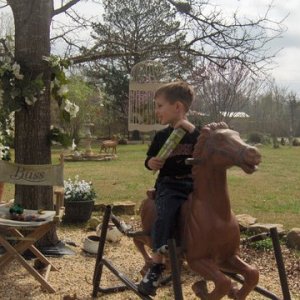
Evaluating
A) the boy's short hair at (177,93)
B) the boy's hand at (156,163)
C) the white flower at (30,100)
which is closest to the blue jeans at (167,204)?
the boy's hand at (156,163)

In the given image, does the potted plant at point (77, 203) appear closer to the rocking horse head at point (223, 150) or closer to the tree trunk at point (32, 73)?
the tree trunk at point (32, 73)

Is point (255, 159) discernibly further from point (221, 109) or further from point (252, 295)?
point (221, 109)

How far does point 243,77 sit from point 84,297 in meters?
13.6

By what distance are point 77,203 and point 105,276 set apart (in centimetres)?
268

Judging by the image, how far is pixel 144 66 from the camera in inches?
339

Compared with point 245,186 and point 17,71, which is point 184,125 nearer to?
point 17,71

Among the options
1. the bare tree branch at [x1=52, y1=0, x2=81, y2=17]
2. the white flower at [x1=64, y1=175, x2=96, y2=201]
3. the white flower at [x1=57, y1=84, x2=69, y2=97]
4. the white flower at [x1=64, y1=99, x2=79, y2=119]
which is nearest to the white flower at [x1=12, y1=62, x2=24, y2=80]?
the white flower at [x1=57, y1=84, x2=69, y2=97]

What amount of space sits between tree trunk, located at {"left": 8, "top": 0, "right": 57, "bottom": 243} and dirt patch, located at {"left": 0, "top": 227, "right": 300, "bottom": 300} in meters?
0.94

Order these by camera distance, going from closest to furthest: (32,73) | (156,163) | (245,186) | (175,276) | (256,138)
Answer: (175,276)
(156,163)
(32,73)
(245,186)
(256,138)

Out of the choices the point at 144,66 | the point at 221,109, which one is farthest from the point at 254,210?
the point at 221,109

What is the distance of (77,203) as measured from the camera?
766 centimetres

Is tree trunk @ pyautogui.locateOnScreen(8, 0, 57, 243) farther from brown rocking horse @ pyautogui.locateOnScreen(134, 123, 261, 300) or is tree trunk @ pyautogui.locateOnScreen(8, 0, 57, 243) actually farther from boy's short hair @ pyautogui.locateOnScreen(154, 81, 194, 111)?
brown rocking horse @ pyautogui.locateOnScreen(134, 123, 261, 300)

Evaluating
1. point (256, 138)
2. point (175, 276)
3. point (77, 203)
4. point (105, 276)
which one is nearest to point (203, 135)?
point (175, 276)

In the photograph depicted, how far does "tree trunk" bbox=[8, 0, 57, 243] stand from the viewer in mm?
5781
